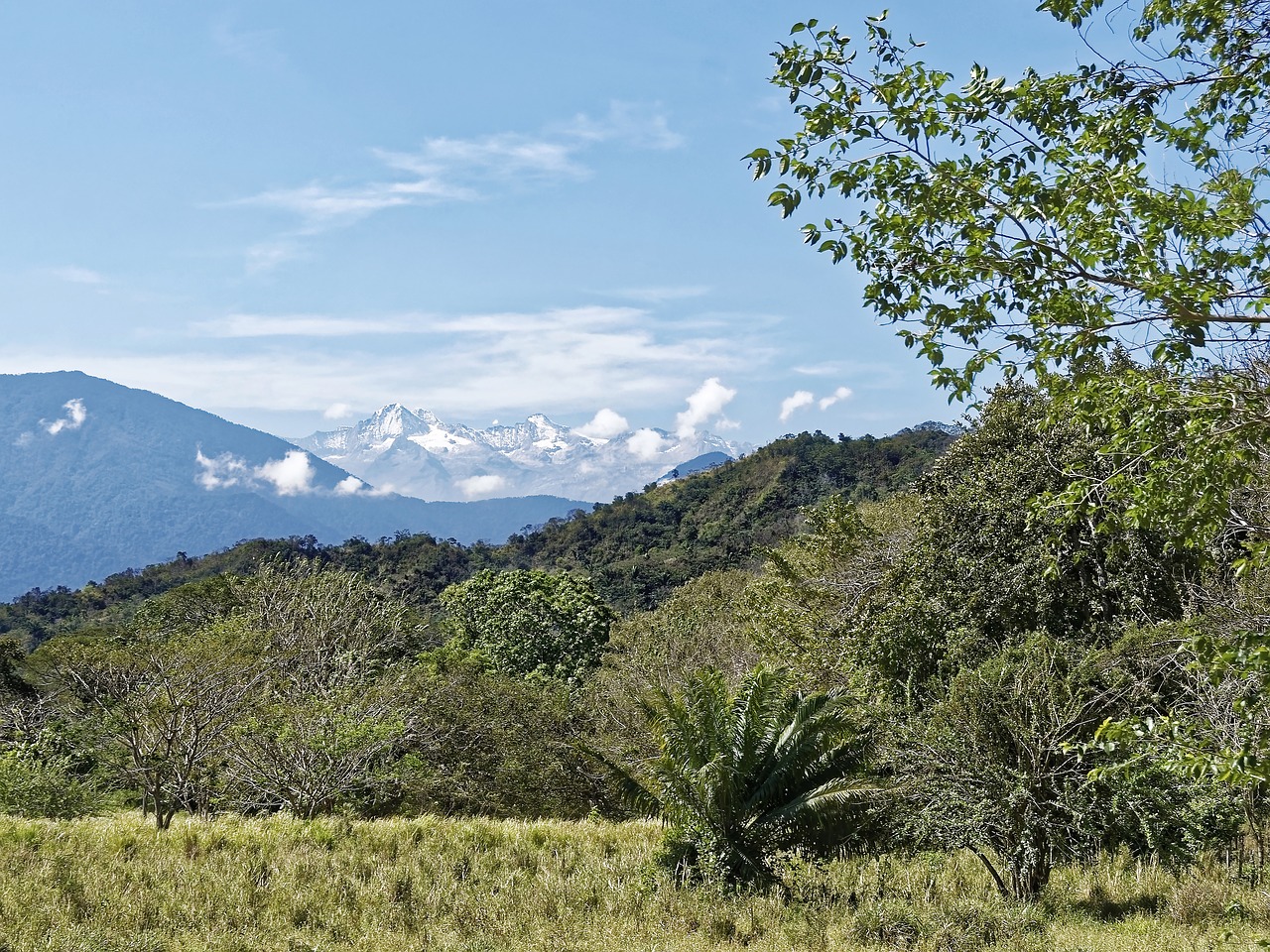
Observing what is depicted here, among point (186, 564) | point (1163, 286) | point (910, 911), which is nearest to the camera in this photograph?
point (1163, 286)

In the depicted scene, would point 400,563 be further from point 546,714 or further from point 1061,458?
point 1061,458

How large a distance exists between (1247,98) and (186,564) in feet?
382

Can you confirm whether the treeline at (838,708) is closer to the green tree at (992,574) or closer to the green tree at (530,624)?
the green tree at (992,574)

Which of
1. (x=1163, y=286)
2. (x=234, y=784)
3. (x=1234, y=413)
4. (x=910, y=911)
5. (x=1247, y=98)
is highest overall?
(x=1247, y=98)

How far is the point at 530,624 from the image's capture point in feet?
139

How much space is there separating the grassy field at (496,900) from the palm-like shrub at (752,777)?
0.48m

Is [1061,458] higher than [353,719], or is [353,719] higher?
[1061,458]

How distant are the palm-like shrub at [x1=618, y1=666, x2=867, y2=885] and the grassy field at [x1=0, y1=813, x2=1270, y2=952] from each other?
477 mm

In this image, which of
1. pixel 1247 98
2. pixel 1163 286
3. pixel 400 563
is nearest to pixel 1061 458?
pixel 1247 98

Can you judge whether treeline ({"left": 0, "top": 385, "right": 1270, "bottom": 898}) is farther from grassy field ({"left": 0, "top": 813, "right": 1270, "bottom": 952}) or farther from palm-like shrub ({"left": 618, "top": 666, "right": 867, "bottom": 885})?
grassy field ({"left": 0, "top": 813, "right": 1270, "bottom": 952})

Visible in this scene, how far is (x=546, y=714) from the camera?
28.3 m

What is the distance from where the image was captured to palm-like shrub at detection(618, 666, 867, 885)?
10555 mm

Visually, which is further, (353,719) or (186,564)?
(186,564)

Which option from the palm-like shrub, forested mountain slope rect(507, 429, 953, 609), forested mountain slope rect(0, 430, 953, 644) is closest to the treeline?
the palm-like shrub
